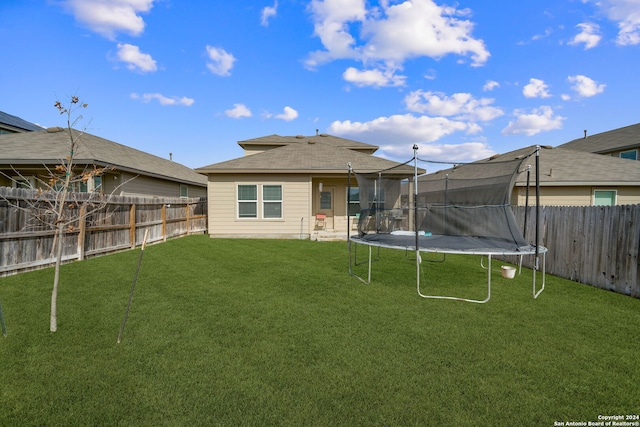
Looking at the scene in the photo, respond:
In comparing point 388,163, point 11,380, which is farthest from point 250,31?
point 11,380

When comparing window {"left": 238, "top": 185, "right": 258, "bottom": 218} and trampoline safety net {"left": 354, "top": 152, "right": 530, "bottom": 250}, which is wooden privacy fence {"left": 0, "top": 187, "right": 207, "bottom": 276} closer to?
window {"left": 238, "top": 185, "right": 258, "bottom": 218}

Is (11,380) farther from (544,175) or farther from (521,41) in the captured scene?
(544,175)

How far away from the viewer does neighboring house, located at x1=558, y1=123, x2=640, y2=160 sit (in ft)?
62.2

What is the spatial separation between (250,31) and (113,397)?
12.8 m

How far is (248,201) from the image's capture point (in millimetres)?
12953

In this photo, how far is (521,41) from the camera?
9953mm

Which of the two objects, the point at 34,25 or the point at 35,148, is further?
the point at 35,148

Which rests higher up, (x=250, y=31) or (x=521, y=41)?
(x=250, y=31)

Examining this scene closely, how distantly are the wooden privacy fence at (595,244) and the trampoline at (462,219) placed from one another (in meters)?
0.63

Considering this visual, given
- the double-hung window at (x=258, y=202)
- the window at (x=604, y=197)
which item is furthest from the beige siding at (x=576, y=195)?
the double-hung window at (x=258, y=202)

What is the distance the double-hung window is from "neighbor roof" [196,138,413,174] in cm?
79

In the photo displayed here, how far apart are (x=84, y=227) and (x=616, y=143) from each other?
28.5 meters

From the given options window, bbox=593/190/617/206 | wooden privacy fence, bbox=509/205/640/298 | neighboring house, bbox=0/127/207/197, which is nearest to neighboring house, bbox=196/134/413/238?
neighboring house, bbox=0/127/207/197

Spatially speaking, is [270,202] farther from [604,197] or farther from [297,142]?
[604,197]
